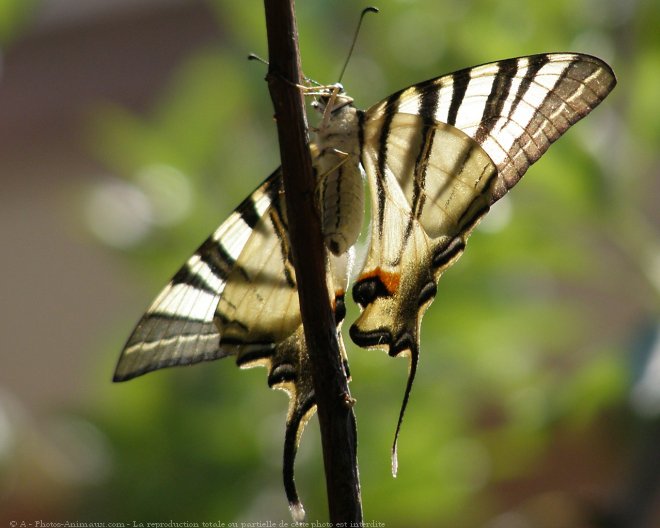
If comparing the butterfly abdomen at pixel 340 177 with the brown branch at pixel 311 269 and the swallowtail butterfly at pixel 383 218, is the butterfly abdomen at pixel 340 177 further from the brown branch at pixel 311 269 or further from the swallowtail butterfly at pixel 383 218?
the brown branch at pixel 311 269

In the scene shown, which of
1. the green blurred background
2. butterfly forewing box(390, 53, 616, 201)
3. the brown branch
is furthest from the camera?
the green blurred background

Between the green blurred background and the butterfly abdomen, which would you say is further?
the green blurred background

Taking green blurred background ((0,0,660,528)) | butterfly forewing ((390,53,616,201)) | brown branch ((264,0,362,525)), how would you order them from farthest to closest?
1. green blurred background ((0,0,660,528))
2. butterfly forewing ((390,53,616,201))
3. brown branch ((264,0,362,525))

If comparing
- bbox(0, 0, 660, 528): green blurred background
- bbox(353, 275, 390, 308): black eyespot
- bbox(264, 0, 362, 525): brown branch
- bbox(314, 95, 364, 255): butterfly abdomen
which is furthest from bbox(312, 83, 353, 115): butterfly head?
bbox(0, 0, 660, 528): green blurred background

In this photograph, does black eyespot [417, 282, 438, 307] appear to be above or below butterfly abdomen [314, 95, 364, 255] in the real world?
below

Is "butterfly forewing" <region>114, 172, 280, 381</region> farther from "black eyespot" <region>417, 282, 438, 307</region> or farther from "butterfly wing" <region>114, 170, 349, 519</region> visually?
"black eyespot" <region>417, 282, 438, 307</region>

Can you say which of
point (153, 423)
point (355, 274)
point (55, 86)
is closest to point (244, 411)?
point (153, 423)

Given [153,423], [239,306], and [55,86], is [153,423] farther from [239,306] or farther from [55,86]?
[55,86]
